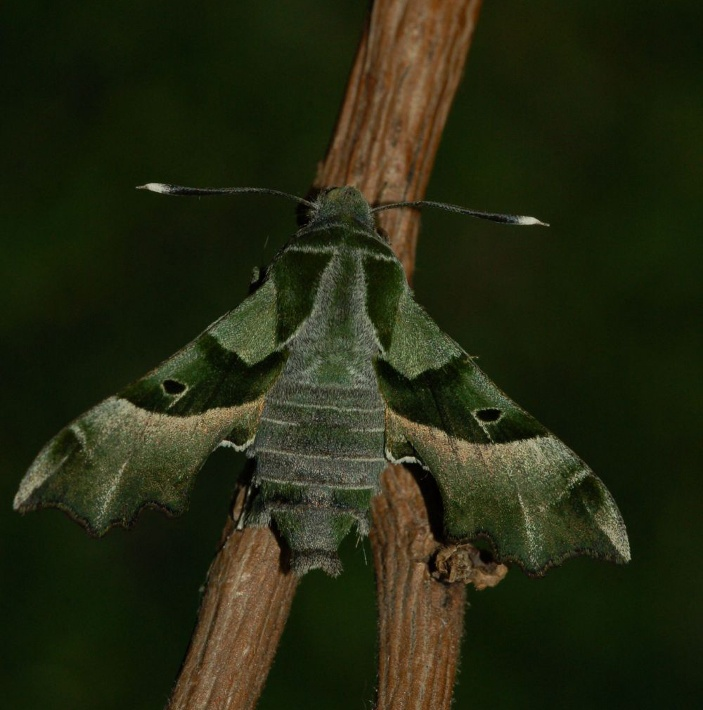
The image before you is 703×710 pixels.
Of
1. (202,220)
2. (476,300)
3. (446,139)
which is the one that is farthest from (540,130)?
(202,220)

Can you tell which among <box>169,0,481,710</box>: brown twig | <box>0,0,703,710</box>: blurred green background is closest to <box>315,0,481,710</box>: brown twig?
<box>169,0,481,710</box>: brown twig

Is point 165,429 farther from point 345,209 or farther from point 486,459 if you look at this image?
point 486,459

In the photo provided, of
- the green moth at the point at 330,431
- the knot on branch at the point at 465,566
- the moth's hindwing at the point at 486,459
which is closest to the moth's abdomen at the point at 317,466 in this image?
the green moth at the point at 330,431

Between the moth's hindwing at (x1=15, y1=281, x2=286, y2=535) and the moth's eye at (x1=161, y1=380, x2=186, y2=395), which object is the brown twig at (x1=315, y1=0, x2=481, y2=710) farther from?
the moth's eye at (x1=161, y1=380, x2=186, y2=395)

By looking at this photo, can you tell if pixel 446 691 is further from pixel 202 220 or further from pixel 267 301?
pixel 202 220

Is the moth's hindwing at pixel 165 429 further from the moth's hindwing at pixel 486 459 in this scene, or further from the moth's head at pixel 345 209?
the moth's hindwing at pixel 486 459

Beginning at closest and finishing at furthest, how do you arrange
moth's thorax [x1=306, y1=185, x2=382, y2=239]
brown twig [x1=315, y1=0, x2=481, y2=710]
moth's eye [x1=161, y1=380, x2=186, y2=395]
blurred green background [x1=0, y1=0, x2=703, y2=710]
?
moth's eye [x1=161, y1=380, x2=186, y2=395], moth's thorax [x1=306, y1=185, x2=382, y2=239], brown twig [x1=315, y1=0, x2=481, y2=710], blurred green background [x1=0, y1=0, x2=703, y2=710]

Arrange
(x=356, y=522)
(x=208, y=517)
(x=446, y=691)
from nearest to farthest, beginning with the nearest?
(x=446, y=691) → (x=356, y=522) → (x=208, y=517)

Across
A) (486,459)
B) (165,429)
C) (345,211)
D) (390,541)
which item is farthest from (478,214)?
(165,429)
